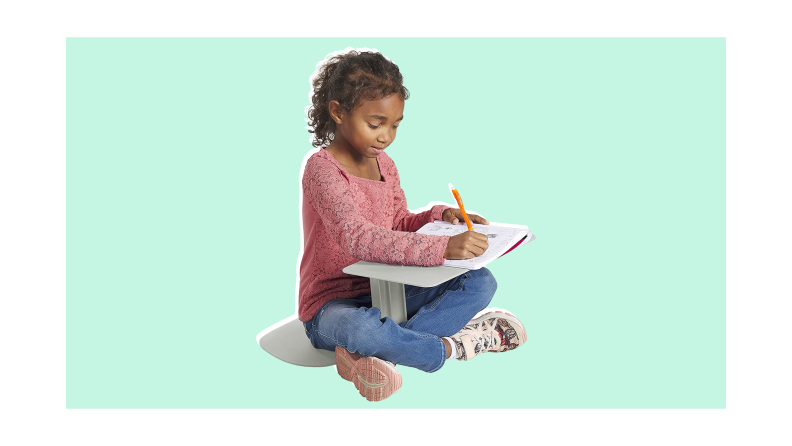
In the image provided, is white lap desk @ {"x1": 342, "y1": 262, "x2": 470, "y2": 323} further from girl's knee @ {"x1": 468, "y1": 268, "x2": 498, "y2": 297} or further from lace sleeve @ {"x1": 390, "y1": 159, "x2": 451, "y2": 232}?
lace sleeve @ {"x1": 390, "y1": 159, "x2": 451, "y2": 232}

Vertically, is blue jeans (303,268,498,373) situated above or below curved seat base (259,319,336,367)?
above

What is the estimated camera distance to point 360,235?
3691mm

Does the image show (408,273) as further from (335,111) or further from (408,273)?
(335,111)

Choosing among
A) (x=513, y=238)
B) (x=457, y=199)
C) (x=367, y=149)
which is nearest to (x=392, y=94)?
(x=367, y=149)

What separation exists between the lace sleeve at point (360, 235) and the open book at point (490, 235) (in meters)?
0.10

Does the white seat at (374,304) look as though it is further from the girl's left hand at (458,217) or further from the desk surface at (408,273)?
the girl's left hand at (458,217)

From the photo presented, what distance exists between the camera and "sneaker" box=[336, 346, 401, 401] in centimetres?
372

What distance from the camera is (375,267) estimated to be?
3682mm

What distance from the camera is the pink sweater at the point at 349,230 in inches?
145

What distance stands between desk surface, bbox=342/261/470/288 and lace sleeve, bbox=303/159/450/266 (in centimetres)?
3

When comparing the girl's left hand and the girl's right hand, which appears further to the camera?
the girl's left hand

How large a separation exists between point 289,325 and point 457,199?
1.09 metres

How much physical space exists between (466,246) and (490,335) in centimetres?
70

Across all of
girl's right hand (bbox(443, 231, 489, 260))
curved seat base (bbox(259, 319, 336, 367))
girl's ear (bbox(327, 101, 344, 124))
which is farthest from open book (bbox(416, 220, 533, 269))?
curved seat base (bbox(259, 319, 336, 367))
